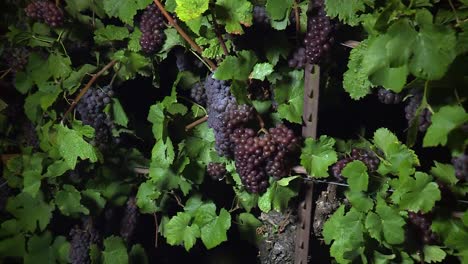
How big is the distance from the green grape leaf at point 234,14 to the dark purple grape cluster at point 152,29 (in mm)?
264

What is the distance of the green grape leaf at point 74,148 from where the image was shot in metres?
1.46

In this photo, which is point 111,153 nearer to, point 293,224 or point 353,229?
point 293,224

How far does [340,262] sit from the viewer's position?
1.29 meters

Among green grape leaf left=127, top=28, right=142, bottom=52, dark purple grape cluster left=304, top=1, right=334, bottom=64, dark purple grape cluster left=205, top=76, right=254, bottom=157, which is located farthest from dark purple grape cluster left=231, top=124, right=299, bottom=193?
green grape leaf left=127, top=28, right=142, bottom=52

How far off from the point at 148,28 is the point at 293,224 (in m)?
0.80

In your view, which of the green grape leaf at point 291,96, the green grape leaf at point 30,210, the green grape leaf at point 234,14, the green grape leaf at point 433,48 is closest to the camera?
the green grape leaf at point 433,48

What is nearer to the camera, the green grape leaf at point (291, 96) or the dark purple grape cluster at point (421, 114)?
the dark purple grape cluster at point (421, 114)

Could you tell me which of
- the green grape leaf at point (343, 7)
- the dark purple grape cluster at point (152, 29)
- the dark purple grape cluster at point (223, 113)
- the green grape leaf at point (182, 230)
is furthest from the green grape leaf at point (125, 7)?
the green grape leaf at point (182, 230)

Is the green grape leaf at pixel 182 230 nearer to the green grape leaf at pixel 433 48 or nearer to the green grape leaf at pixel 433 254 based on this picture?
the green grape leaf at pixel 433 254

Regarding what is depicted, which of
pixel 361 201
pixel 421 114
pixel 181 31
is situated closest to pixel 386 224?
pixel 361 201

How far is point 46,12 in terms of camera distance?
1505 millimetres

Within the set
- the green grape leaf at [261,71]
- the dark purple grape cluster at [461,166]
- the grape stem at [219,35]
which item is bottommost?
the dark purple grape cluster at [461,166]

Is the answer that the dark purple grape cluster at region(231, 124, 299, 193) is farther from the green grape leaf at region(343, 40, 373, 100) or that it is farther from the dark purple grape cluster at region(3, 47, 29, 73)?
the dark purple grape cluster at region(3, 47, 29, 73)

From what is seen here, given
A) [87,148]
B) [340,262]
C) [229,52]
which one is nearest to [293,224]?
[340,262]
